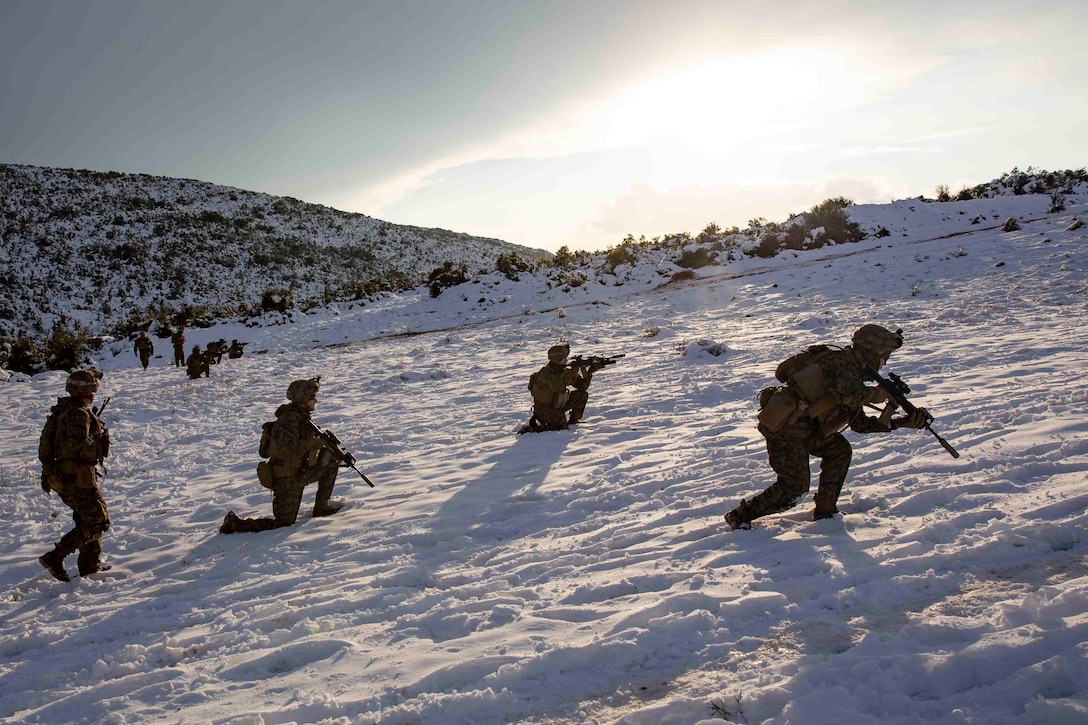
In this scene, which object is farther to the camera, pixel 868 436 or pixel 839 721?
pixel 868 436

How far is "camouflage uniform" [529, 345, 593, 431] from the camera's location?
27.0 feet

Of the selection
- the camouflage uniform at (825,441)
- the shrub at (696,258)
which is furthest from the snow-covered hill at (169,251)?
the camouflage uniform at (825,441)

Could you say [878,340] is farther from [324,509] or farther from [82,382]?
[82,382]

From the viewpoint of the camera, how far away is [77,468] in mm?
5062

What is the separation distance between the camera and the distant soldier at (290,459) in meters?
5.81

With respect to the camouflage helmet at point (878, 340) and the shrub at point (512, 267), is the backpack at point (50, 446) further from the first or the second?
the shrub at point (512, 267)

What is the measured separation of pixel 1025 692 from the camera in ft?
7.89

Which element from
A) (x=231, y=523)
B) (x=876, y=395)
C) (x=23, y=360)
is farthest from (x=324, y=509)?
(x=23, y=360)

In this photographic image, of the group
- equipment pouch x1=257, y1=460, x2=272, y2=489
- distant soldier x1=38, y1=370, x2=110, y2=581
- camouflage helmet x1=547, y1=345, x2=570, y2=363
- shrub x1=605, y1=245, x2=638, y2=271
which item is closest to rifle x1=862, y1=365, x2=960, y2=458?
camouflage helmet x1=547, y1=345, x2=570, y2=363

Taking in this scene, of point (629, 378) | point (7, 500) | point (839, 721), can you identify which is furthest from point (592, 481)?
point (7, 500)

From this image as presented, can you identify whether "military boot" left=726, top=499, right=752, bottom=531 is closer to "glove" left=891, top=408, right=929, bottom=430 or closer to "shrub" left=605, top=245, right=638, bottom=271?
"glove" left=891, top=408, right=929, bottom=430

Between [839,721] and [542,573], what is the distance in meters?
2.24

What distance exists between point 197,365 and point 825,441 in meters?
15.2

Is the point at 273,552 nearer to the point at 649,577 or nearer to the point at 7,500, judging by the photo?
the point at 649,577
